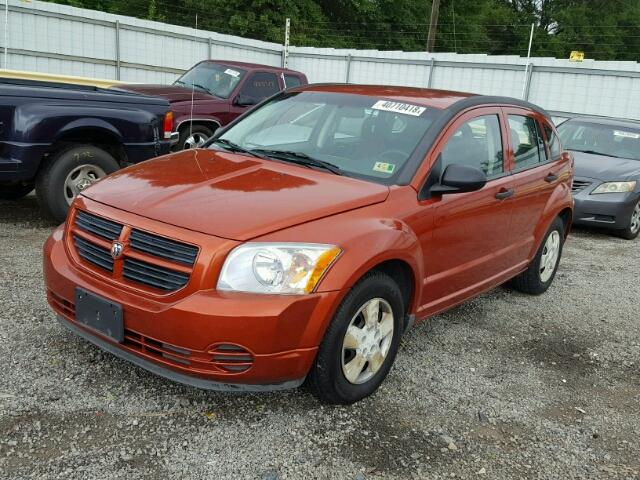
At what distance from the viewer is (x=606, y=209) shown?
26.1 feet

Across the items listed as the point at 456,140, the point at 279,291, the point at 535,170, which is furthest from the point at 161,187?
the point at 535,170

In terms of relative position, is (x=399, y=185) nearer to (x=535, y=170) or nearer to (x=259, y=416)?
(x=259, y=416)

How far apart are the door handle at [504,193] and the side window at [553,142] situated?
1139mm

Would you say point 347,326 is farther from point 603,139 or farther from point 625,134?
point 625,134

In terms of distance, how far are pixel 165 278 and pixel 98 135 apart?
12.5 feet

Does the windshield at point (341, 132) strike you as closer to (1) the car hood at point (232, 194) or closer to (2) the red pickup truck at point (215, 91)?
(1) the car hood at point (232, 194)

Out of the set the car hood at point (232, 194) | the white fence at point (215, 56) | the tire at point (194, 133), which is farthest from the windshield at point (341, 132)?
the white fence at point (215, 56)

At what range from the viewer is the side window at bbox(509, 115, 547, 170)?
4.66m

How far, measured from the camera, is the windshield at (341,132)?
377cm

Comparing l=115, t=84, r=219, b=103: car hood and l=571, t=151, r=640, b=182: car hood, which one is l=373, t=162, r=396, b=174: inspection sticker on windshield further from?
l=115, t=84, r=219, b=103: car hood

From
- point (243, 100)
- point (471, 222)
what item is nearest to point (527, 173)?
point (471, 222)

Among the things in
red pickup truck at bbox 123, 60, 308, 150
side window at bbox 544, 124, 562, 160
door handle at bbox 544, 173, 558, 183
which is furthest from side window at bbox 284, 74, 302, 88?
door handle at bbox 544, 173, 558, 183

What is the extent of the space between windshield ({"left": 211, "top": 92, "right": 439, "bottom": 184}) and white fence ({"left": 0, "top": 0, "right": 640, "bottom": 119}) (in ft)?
41.6

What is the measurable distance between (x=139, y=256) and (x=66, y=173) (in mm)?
3475
